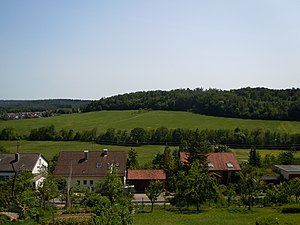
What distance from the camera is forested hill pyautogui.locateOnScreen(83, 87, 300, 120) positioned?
90875mm

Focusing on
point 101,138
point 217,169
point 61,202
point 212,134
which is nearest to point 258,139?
point 212,134

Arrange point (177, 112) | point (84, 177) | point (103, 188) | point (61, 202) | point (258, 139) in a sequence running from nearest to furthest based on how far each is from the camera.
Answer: point (103, 188)
point (61, 202)
point (84, 177)
point (258, 139)
point (177, 112)

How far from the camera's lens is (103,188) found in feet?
105

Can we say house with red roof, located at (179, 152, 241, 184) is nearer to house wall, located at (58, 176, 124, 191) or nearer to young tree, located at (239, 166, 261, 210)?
house wall, located at (58, 176, 124, 191)

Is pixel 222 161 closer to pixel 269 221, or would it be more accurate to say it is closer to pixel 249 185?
pixel 249 185

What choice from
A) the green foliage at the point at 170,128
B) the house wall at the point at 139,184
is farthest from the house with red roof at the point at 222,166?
the green foliage at the point at 170,128

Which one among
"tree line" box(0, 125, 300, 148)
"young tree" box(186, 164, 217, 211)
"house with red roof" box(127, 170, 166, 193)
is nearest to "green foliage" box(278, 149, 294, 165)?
"tree line" box(0, 125, 300, 148)

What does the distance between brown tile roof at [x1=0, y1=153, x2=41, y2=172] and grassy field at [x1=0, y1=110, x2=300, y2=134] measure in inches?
1736

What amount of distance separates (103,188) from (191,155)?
19.6 meters

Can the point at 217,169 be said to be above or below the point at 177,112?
below

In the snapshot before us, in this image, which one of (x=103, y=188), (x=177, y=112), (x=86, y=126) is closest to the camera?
(x=103, y=188)

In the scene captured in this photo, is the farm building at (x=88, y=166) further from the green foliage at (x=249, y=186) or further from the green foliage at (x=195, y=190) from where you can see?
the green foliage at (x=249, y=186)

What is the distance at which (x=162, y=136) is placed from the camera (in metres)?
79.6

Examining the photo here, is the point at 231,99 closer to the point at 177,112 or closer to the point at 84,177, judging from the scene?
the point at 177,112
